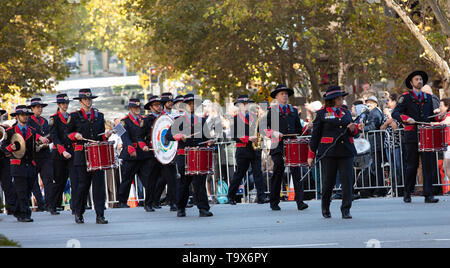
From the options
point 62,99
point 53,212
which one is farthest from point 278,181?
point 53,212

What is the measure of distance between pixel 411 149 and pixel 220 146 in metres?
5.28

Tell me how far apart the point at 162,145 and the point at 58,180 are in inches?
107

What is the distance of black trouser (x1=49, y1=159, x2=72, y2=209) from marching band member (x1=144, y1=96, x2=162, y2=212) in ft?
5.30

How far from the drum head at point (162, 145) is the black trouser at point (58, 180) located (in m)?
2.40

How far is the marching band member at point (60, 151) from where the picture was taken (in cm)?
1686

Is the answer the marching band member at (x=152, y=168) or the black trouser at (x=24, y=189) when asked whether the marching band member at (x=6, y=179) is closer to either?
the black trouser at (x=24, y=189)

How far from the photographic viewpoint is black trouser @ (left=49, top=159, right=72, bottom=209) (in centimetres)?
1931

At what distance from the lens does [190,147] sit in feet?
53.4

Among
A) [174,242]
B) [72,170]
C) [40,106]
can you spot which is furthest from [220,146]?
[174,242]

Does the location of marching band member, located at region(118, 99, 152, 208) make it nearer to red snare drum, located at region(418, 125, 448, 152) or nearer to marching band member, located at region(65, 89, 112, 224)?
marching band member, located at region(65, 89, 112, 224)

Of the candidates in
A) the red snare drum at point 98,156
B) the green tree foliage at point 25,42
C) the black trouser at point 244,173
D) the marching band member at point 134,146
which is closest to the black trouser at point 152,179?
the marching band member at point 134,146

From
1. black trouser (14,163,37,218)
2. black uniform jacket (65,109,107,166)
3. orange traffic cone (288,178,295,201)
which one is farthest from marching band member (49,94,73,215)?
orange traffic cone (288,178,295,201)
